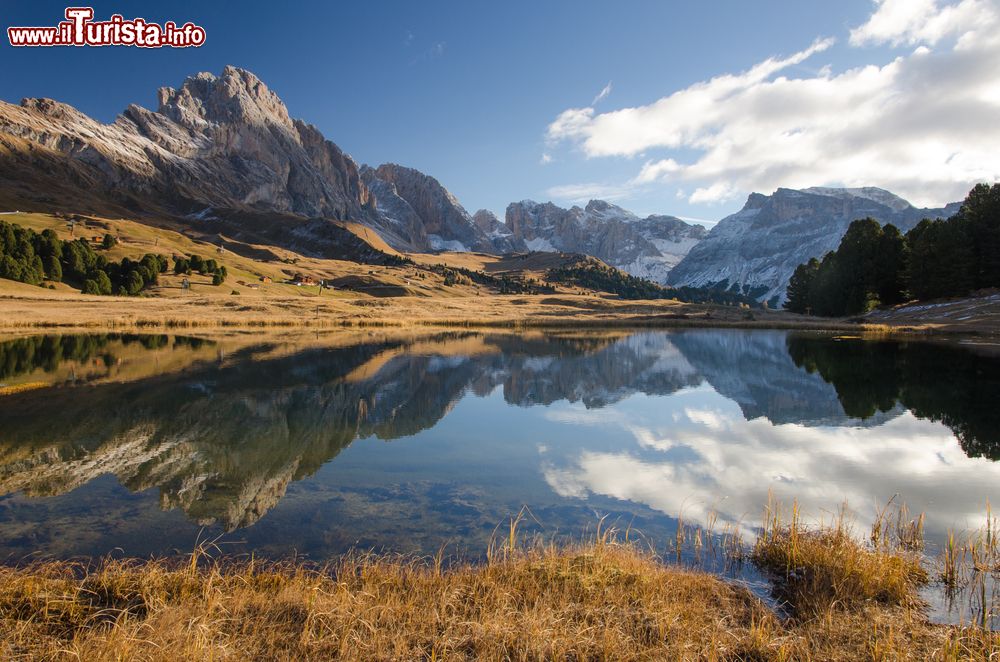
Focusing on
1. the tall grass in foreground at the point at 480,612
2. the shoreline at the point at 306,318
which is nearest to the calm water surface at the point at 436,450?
the tall grass in foreground at the point at 480,612

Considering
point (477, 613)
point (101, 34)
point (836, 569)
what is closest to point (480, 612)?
point (477, 613)

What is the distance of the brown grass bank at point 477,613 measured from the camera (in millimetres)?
6594

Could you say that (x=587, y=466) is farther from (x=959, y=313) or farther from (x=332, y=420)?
(x=959, y=313)

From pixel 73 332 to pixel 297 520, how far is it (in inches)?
2380

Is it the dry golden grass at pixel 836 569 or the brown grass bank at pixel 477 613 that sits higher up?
the brown grass bank at pixel 477 613

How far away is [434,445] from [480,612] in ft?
44.2

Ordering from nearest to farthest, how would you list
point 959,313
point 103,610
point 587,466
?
point 103,610, point 587,466, point 959,313

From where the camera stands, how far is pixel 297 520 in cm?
1243

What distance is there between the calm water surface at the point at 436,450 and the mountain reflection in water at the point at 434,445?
0.10 m

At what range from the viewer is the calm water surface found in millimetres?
12469

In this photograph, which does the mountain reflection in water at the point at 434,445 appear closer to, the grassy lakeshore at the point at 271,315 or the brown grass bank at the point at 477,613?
the brown grass bank at the point at 477,613

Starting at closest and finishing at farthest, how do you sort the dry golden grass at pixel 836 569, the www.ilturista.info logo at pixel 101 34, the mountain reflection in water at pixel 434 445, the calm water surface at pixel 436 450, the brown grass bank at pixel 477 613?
1. the brown grass bank at pixel 477 613
2. the dry golden grass at pixel 836 569
3. the calm water surface at pixel 436 450
4. the mountain reflection in water at pixel 434 445
5. the www.ilturista.info logo at pixel 101 34

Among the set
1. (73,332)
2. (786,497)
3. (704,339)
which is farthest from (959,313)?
(73,332)

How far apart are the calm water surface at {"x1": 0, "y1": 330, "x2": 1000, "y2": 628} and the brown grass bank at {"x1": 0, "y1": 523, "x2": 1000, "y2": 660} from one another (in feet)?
7.59
